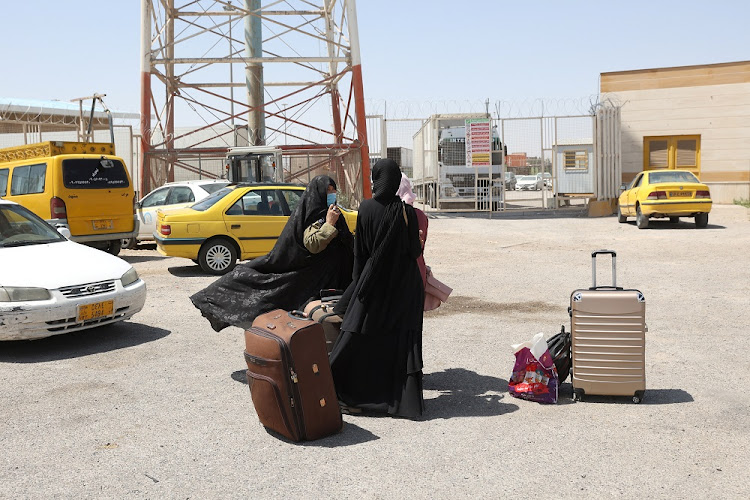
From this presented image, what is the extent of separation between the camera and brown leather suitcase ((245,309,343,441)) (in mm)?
5109

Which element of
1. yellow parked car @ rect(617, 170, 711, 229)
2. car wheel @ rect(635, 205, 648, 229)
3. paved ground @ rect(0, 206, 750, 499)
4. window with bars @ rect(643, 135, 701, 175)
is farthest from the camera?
window with bars @ rect(643, 135, 701, 175)

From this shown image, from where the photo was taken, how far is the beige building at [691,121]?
28.7 m

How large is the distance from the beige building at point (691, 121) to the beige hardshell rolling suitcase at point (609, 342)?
24904 mm

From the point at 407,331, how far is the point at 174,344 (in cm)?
345

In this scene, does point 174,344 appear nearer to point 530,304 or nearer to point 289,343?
point 289,343

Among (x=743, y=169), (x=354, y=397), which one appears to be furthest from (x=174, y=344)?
(x=743, y=169)

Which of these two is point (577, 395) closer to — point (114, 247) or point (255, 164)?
point (114, 247)

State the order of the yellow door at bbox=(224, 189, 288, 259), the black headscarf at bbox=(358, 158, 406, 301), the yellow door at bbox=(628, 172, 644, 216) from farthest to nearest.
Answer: the yellow door at bbox=(628, 172, 644, 216), the yellow door at bbox=(224, 189, 288, 259), the black headscarf at bbox=(358, 158, 406, 301)

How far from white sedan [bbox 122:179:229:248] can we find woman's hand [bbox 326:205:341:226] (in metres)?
10.6

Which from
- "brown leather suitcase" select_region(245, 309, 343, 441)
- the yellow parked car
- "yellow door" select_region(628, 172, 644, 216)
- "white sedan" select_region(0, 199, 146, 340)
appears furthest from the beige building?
"brown leather suitcase" select_region(245, 309, 343, 441)

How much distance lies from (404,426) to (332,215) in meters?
1.68

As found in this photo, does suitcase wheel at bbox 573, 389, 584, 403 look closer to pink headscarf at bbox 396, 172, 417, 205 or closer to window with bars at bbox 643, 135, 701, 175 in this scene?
pink headscarf at bbox 396, 172, 417, 205

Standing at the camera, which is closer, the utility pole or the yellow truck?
the yellow truck

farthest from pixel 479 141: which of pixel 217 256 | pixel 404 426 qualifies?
pixel 404 426
